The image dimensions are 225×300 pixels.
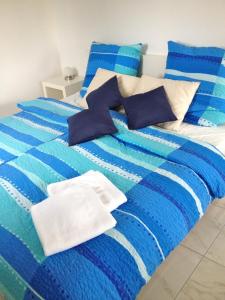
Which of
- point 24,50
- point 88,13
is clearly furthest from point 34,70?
point 88,13

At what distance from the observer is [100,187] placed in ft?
4.50

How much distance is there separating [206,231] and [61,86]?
6.73 feet

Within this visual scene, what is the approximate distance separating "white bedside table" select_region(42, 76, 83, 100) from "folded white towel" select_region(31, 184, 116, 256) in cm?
189

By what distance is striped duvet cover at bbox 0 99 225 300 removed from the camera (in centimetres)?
103

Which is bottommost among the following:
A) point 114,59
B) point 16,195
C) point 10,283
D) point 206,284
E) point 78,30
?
point 206,284

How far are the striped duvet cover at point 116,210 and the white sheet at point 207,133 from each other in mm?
119

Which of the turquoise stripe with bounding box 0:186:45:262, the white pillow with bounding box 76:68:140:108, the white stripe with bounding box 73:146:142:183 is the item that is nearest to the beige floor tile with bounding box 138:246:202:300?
the white stripe with bounding box 73:146:142:183

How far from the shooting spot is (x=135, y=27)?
2.47m

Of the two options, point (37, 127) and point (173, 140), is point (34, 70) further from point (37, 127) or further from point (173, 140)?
point (173, 140)

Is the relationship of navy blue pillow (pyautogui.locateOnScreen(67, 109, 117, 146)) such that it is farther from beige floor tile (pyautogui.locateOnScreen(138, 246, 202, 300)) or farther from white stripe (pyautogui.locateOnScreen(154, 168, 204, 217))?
beige floor tile (pyautogui.locateOnScreen(138, 246, 202, 300))

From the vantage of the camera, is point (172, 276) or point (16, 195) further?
point (172, 276)

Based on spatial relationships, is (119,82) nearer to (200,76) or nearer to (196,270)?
(200,76)

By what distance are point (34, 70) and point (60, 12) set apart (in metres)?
0.69

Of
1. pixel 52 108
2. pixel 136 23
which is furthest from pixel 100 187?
pixel 136 23
